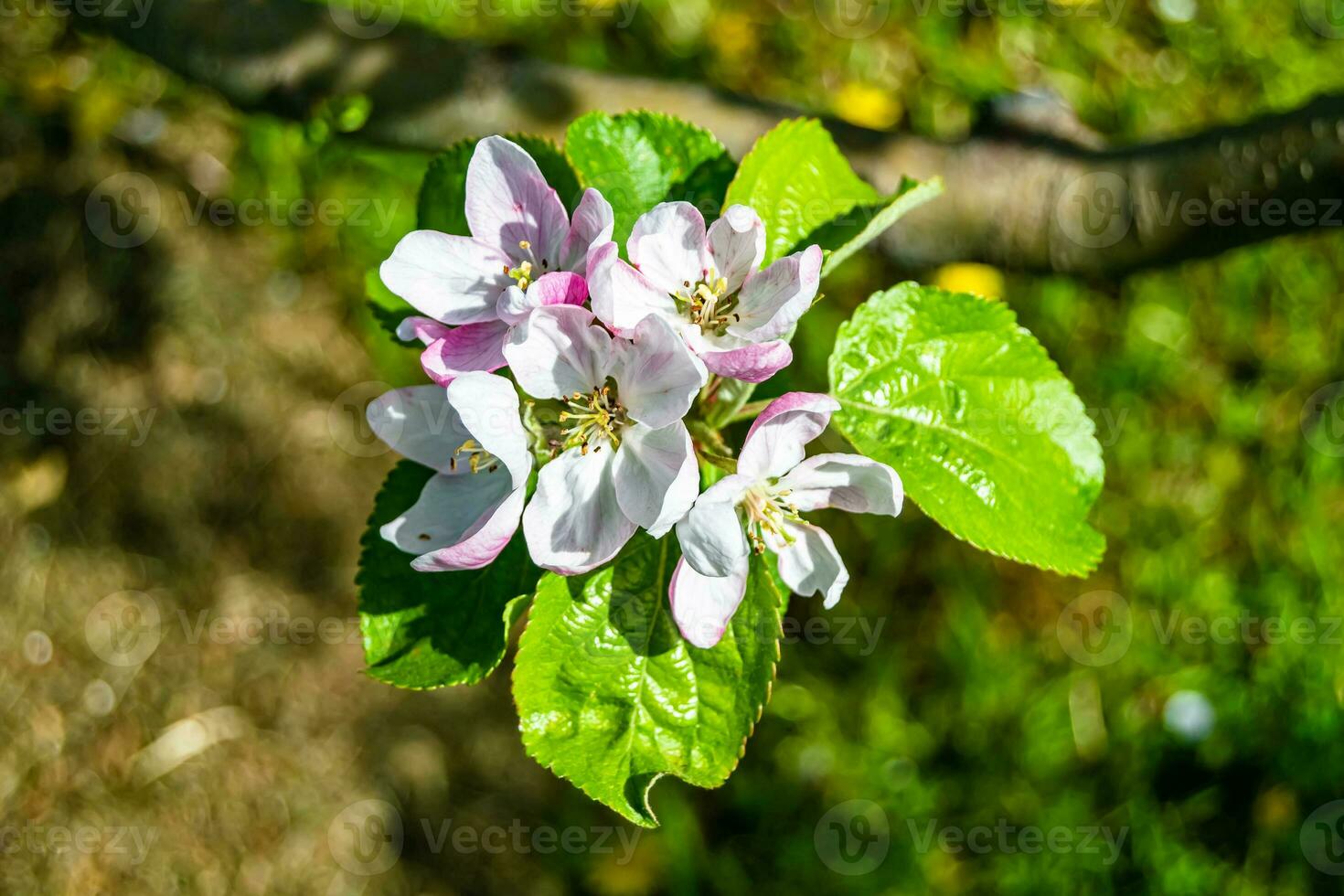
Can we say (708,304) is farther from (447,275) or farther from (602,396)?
(447,275)

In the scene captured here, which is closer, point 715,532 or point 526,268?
point 715,532

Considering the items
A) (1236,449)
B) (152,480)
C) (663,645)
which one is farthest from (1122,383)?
(152,480)

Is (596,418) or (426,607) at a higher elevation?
(596,418)

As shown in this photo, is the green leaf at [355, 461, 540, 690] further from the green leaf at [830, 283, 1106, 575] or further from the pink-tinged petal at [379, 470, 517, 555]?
the green leaf at [830, 283, 1106, 575]

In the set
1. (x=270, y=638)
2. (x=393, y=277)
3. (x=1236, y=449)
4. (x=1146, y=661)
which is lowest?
(x=270, y=638)

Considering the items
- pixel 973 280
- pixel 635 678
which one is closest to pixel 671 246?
pixel 635 678

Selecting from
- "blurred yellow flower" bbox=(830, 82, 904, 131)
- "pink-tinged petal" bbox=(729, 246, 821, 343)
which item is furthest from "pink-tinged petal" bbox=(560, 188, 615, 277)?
"blurred yellow flower" bbox=(830, 82, 904, 131)

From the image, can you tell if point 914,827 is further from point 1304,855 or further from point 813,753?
point 1304,855
